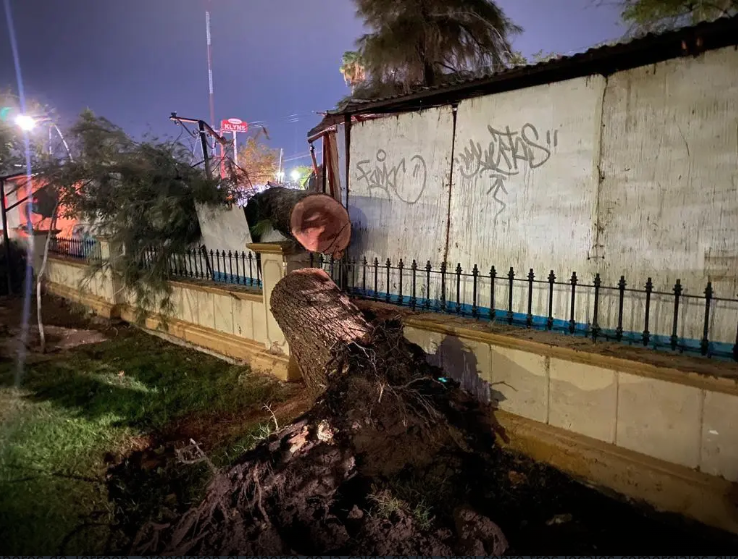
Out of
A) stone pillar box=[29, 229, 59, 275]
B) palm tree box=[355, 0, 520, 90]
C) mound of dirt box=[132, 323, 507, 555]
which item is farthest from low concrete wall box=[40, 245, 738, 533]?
stone pillar box=[29, 229, 59, 275]

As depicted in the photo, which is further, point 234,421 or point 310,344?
point 234,421

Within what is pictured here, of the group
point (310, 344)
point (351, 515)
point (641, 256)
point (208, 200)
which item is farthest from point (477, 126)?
point (208, 200)

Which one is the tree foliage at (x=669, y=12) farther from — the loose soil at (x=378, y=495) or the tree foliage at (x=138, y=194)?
the tree foliage at (x=138, y=194)

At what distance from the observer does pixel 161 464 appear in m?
4.13

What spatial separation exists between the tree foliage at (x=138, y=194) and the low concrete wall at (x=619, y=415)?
5647mm

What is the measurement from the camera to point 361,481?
3297 mm

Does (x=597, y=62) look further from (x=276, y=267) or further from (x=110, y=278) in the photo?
(x=110, y=278)

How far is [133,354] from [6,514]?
14.0ft

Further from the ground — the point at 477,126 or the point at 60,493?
the point at 477,126

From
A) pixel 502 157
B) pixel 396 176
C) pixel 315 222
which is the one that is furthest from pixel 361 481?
pixel 396 176

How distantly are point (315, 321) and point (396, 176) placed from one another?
2.60m

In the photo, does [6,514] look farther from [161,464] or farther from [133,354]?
[133,354]

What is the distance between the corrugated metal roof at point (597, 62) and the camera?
358 centimetres

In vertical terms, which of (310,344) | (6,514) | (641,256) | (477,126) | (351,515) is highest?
(477,126)
